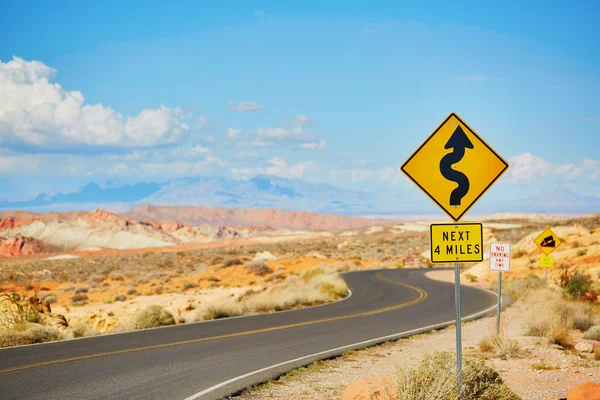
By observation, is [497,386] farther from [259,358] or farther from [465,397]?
[259,358]

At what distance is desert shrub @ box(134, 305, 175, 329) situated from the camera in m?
20.0

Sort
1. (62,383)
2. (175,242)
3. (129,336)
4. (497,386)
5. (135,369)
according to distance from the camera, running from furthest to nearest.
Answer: (175,242) < (129,336) < (135,369) < (62,383) < (497,386)

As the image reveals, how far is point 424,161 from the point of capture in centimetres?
796

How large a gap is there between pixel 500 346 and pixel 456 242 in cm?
A: 751

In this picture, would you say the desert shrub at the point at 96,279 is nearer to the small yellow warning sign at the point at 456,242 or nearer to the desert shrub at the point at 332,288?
the desert shrub at the point at 332,288

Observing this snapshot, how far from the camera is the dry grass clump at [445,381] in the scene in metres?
7.46

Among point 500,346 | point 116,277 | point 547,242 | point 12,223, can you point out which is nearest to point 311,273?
point 547,242

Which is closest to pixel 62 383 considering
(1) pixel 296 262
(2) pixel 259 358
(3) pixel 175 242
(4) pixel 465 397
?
(2) pixel 259 358

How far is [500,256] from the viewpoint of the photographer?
1545 cm

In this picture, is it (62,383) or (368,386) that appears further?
(62,383)

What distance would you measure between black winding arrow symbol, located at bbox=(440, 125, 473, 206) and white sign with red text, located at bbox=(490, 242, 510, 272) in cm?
814

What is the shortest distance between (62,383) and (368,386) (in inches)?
218

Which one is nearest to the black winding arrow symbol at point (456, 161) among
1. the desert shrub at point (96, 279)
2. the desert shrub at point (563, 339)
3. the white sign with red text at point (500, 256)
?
the white sign with red text at point (500, 256)

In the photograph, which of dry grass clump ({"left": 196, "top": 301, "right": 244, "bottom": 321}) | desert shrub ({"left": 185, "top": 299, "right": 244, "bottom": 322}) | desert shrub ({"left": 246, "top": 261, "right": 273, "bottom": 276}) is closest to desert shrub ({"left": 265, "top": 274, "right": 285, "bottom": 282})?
desert shrub ({"left": 246, "top": 261, "right": 273, "bottom": 276})
